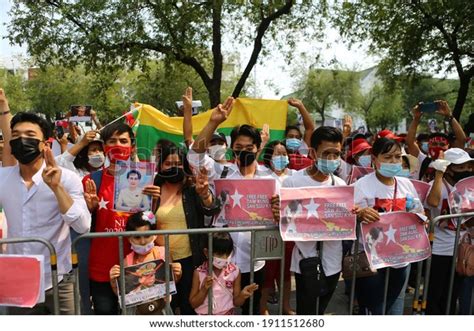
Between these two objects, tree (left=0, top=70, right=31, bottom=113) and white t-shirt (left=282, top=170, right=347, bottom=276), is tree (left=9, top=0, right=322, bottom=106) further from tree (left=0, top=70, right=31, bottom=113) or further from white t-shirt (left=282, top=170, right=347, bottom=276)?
tree (left=0, top=70, right=31, bottom=113)

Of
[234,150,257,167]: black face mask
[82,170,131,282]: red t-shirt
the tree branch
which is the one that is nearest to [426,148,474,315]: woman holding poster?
[234,150,257,167]: black face mask

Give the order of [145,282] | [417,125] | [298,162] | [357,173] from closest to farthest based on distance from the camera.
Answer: [145,282], [357,173], [417,125], [298,162]

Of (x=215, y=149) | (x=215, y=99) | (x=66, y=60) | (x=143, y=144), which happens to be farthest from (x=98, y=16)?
(x=215, y=149)

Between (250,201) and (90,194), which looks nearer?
(90,194)

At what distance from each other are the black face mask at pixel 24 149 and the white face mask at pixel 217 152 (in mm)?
1937

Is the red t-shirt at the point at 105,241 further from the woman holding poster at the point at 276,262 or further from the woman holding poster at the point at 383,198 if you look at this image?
the woman holding poster at the point at 383,198

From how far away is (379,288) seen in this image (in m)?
3.59

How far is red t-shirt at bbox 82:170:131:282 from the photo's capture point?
3297 millimetres

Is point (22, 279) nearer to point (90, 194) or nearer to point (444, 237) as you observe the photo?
point (90, 194)

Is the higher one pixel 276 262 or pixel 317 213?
pixel 317 213

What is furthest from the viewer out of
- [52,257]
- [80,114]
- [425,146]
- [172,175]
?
[80,114]

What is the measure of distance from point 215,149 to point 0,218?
2.11 m

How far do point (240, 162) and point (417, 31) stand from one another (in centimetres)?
1263

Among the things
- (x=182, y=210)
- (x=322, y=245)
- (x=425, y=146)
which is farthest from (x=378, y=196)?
(x=425, y=146)
